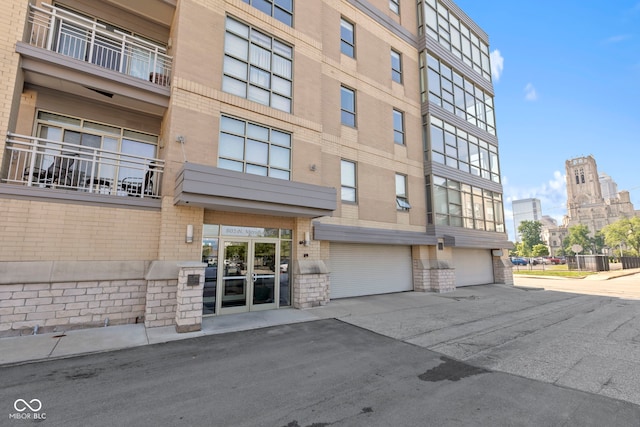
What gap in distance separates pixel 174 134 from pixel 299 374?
23.6 feet

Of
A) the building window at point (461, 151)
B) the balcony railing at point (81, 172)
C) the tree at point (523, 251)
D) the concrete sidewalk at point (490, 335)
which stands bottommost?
the concrete sidewalk at point (490, 335)

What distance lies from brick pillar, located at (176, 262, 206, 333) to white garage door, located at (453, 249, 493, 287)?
47.8ft

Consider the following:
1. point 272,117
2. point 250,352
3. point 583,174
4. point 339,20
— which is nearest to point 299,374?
point 250,352

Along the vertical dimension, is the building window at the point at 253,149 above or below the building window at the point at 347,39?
below

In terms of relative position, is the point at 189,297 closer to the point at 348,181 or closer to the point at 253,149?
the point at 253,149

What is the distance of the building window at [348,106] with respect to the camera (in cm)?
1345

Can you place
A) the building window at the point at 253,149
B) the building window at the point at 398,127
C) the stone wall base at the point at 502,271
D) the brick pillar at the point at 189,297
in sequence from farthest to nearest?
the stone wall base at the point at 502,271, the building window at the point at 398,127, the building window at the point at 253,149, the brick pillar at the point at 189,297

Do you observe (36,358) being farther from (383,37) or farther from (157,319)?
(383,37)

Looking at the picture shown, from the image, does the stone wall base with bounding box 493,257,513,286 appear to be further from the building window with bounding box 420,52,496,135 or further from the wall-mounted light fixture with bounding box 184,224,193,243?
the wall-mounted light fixture with bounding box 184,224,193,243

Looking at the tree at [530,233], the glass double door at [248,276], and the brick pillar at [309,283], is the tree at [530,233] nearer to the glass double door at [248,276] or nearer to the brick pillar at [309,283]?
the brick pillar at [309,283]

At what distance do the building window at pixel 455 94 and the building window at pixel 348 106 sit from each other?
527cm

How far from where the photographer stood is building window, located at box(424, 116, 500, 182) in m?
16.4

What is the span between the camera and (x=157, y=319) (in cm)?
755

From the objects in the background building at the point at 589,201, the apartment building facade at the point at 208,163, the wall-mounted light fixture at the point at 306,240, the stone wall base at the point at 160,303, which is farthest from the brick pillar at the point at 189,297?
the background building at the point at 589,201
